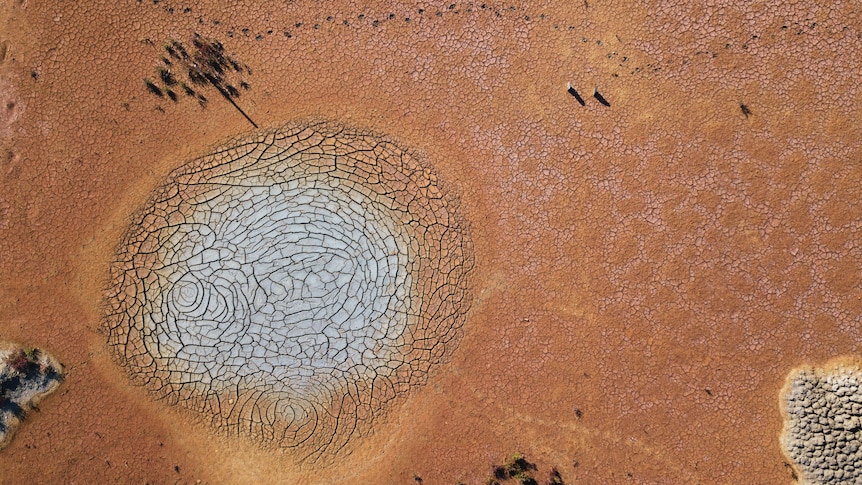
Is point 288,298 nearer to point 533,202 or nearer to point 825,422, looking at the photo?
point 533,202

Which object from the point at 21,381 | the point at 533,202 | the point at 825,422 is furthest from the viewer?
the point at 533,202

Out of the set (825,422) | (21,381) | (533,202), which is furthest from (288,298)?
(825,422)

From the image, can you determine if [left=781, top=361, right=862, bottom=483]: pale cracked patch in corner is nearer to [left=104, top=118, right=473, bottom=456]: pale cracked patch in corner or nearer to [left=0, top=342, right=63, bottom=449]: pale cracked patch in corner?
[left=104, top=118, right=473, bottom=456]: pale cracked patch in corner

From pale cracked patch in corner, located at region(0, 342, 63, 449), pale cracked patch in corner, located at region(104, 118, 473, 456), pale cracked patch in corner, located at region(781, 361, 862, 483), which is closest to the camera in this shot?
pale cracked patch in corner, located at region(781, 361, 862, 483)

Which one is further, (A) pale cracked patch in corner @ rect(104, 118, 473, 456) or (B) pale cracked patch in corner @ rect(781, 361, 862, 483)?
(A) pale cracked patch in corner @ rect(104, 118, 473, 456)

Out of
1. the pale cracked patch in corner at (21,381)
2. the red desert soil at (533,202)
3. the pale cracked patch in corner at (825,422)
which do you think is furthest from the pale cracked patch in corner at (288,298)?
the pale cracked patch in corner at (825,422)

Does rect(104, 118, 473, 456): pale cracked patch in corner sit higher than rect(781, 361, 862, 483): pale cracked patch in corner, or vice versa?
rect(104, 118, 473, 456): pale cracked patch in corner

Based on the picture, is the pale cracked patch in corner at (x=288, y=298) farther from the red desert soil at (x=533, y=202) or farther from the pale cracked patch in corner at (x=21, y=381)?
the pale cracked patch in corner at (x=21, y=381)

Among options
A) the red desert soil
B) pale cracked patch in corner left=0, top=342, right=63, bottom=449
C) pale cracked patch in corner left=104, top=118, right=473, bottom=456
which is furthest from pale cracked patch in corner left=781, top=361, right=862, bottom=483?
pale cracked patch in corner left=0, top=342, right=63, bottom=449
